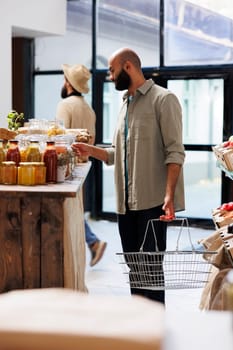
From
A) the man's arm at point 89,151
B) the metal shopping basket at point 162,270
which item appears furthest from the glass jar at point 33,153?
the man's arm at point 89,151

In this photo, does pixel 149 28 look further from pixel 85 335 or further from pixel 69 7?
pixel 85 335

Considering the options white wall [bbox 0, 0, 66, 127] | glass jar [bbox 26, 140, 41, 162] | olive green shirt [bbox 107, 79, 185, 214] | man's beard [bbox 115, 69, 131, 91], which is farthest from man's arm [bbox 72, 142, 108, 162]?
white wall [bbox 0, 0, 66, 127]

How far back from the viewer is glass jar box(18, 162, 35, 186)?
3277mm

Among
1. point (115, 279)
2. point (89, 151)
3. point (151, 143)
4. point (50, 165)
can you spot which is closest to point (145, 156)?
point (151, 143)

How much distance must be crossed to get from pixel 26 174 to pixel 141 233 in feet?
3.39

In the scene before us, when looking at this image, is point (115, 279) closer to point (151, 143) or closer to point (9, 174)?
point (151, 143)

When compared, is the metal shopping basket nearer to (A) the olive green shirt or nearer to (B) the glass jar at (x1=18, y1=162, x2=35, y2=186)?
(A) the olive green shirt

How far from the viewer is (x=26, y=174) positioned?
3.28 metres

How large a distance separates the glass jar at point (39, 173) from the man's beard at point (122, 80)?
3.33 feet

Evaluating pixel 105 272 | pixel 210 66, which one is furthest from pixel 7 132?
pixel 210 66

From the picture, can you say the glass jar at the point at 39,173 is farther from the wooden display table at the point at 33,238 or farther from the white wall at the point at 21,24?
the white wall at the point at 21,24

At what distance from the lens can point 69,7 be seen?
8.77 m

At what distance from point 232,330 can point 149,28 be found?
7431mm

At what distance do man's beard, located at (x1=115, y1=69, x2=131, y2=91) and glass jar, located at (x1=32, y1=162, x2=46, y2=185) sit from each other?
1.01 metres
